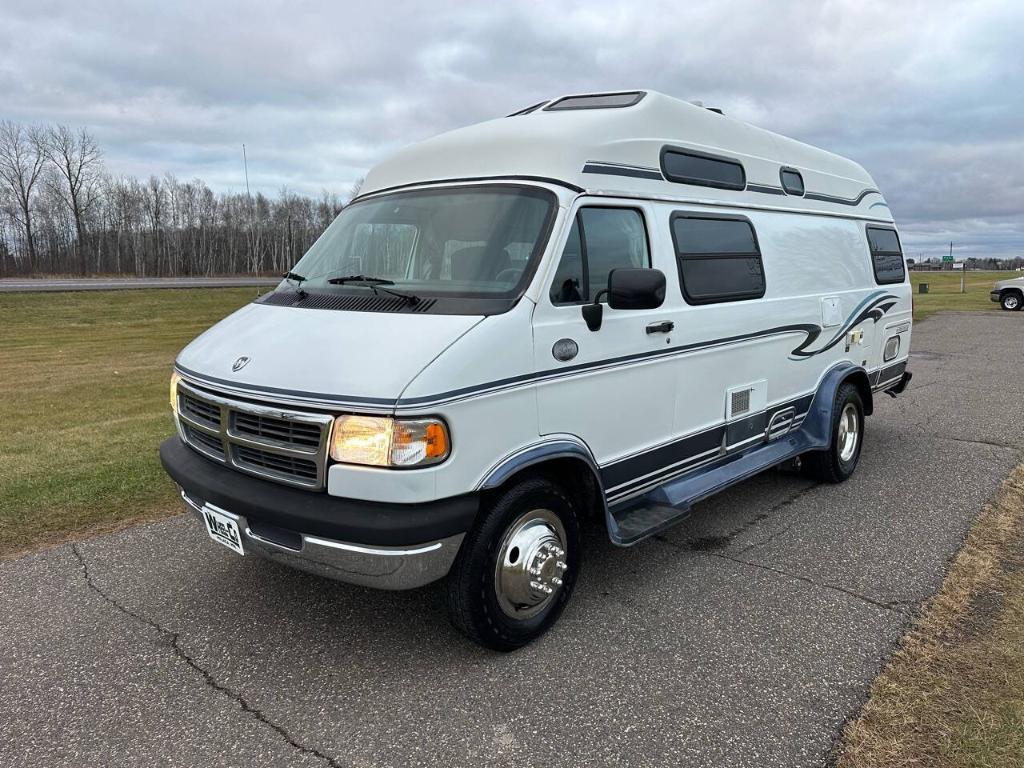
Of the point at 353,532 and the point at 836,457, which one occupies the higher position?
the point at 353,532

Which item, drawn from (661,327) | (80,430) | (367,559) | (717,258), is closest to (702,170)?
(717,258)

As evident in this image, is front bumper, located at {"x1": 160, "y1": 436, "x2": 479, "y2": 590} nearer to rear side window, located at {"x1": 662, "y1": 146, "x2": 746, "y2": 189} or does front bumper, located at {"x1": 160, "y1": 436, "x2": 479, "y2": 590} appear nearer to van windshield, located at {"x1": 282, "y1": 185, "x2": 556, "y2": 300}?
van windshield, located at {"x1": 282, "y1": 185, "x2": 556, "y2": 300}

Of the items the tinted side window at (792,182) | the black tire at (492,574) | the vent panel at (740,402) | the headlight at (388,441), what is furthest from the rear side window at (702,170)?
the headlight at (388,441)

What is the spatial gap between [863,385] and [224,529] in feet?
18.2

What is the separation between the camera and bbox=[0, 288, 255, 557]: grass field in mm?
5230

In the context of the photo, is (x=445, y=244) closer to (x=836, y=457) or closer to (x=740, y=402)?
(x=740, y=402)

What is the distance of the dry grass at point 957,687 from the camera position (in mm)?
2723

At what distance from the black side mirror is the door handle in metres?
0.43

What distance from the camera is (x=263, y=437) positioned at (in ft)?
10.6

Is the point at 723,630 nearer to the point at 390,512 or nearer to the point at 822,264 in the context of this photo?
the point at 390,512

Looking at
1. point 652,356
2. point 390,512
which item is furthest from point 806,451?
point 390,512

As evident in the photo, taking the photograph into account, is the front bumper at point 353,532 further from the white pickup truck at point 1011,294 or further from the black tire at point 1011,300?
the white pickup truck at point 1011,294

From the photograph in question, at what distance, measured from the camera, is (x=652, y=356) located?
4.05 m

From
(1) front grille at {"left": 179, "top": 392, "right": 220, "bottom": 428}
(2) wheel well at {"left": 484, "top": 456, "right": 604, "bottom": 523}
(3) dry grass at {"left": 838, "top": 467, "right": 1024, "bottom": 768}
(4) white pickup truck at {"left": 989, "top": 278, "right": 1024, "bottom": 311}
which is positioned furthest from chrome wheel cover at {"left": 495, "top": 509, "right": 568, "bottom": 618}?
(4) white pickup truck at {"left": 989, "top": 278, "right": 1024, "bottom": 311}
